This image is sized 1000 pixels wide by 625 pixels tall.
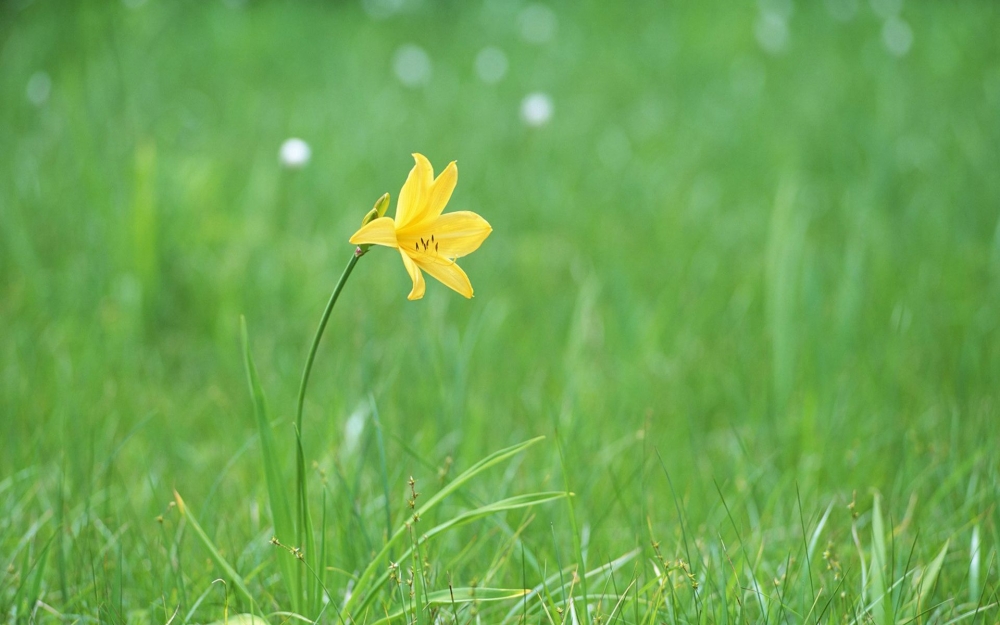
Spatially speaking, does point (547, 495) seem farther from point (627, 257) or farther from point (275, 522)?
point (627, 257)

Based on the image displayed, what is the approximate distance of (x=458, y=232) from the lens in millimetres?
1155

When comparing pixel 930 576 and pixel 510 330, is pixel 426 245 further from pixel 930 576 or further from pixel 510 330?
pixel 510 330

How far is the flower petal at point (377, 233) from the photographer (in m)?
1.06

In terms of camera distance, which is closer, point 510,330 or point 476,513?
point 476,513

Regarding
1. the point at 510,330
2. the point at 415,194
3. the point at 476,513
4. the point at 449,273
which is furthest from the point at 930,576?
the point at 510,330

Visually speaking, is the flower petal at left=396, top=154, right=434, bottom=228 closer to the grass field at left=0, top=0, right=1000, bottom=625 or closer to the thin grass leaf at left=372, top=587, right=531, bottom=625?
the grass field at left=0, top=0, right=1000, bottom=625

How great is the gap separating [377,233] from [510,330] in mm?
1697

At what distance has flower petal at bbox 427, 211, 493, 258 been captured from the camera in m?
1.15

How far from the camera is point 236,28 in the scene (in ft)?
17.3

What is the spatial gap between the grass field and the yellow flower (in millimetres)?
345

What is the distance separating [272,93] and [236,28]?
0.97 m

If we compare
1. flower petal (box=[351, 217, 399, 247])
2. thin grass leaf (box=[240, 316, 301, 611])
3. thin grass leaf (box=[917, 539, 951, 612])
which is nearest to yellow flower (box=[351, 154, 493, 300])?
flower petal (box=[351, 217, 399, 247])

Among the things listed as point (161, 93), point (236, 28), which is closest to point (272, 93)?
point (161, 93)

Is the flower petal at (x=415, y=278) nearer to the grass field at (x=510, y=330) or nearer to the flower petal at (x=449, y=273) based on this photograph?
the flower petal at (x=449, y=273)
